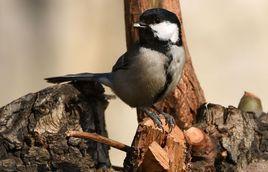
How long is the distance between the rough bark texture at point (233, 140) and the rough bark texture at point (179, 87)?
24 cm

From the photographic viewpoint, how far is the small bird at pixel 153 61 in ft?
11.7

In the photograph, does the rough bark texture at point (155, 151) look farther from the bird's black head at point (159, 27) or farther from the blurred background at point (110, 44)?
the blurred background at point (110, 44)

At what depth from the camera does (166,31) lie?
3.56 m

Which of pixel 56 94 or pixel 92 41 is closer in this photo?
pixel 56 94

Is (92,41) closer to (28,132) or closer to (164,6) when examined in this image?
(164,6)

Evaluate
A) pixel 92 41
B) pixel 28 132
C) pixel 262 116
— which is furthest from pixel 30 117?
pixel 92 41

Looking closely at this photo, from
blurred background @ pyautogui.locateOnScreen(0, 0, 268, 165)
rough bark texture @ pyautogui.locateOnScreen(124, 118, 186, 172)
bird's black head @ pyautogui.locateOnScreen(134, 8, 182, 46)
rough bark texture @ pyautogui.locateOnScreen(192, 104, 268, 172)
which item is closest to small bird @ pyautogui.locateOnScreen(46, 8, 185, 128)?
bird's black head @ pyautogui.locateOnScreen(134, 8, 182, 46)

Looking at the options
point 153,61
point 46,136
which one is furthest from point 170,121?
point 46,136

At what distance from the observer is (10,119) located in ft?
10.9

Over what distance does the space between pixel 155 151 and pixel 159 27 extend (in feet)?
2.82

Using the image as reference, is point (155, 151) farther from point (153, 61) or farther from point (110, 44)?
point (110, 44)

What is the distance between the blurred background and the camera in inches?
190

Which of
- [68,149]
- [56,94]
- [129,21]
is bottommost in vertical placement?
[68,149]

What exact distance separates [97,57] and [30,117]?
6.14 ft
